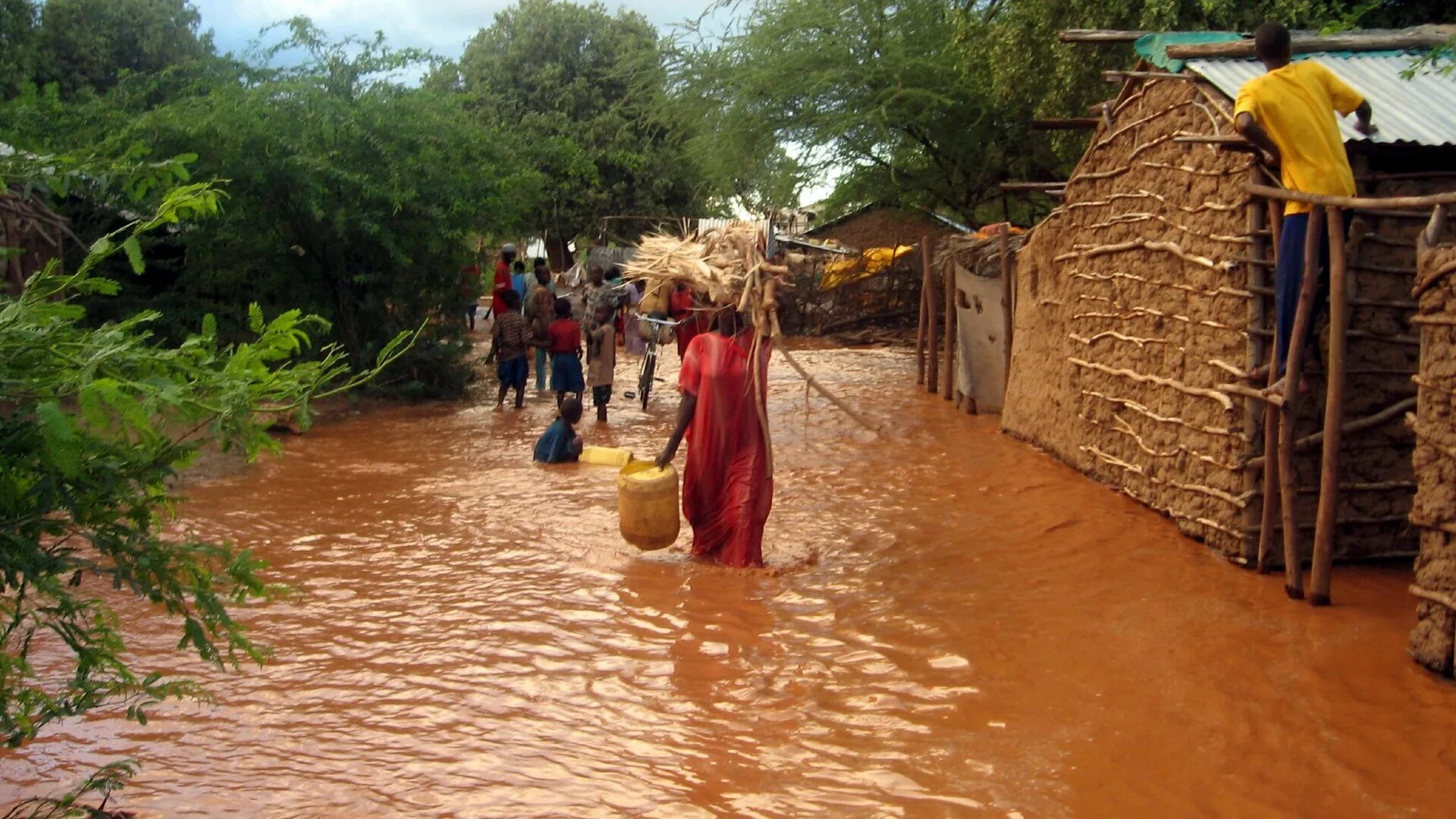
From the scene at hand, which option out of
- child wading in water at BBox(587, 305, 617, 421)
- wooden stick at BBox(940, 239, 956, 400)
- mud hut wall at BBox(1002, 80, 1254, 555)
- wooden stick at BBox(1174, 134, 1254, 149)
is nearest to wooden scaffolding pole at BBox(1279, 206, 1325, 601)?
mud hut wall at BBox(1002, 80, 1254, 555)

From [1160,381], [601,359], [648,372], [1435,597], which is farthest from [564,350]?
[1435,597]

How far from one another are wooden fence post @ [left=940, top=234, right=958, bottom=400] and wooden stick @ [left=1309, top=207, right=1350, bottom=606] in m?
7.45

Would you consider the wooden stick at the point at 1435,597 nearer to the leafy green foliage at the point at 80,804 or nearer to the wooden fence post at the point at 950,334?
the leafy green foliage at the point at 80,804

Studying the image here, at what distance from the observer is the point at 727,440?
6848 millimetres

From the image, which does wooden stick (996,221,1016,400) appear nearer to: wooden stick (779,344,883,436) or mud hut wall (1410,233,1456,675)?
wooden stick (779,344,883,436)

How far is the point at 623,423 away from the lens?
42.3ft

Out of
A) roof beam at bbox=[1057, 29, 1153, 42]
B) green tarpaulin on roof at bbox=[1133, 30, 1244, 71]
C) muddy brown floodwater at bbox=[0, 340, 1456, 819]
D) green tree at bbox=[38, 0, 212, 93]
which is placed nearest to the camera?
muddy brown floodwater at bbox=[0, 340, 1456, 819]

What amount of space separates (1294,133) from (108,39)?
994 inches

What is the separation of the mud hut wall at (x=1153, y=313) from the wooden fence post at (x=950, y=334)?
3.04 meters

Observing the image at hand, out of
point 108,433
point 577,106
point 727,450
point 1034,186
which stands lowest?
point 727,450

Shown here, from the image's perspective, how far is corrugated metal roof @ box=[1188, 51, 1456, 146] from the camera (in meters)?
6.55

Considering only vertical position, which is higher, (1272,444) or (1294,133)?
(1294,133)

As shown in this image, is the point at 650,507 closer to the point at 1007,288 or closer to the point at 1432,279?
the point at 1432,279

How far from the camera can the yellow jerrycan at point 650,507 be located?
6.79m
